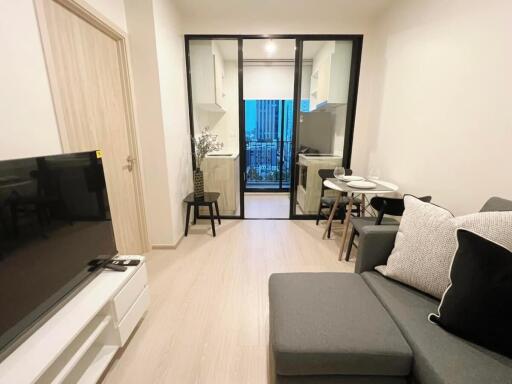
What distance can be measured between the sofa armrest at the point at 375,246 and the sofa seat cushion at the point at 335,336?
282mm

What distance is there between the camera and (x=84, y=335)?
1.21 meters

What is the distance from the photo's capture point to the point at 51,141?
1.39 m

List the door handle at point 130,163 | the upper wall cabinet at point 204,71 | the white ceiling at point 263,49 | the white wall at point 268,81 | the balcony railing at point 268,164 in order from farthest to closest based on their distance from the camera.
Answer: the balcony railing at point 268,164
the white wall at point 268,81
the white ceiling at point 263,49
the upper wall cabinet at point 204,71
the door handle at point 130,163

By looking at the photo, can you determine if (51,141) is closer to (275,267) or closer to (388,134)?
(275,267)

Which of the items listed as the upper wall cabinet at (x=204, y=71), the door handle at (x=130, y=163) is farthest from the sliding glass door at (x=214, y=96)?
the door handle at (x=130, y=163)

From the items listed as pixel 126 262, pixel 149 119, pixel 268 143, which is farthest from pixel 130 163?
pixel 268 143

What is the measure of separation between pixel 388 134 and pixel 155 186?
8.82 feet

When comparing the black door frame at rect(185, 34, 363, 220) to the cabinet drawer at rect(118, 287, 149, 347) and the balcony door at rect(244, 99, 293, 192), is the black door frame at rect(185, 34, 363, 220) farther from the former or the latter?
the cabinet drawer at rect(118, 287, 149, 347)

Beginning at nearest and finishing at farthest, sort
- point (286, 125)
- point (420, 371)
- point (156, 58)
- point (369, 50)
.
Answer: point (420, 371)
point (156, 58)
point (369, 50)
point (286, 125)

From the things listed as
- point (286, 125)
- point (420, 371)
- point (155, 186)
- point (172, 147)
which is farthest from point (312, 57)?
point (420, 371)

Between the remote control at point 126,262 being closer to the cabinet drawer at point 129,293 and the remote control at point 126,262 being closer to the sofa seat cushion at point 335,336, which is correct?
the cabinet drawer at point 129,293

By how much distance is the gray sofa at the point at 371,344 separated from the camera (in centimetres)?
90

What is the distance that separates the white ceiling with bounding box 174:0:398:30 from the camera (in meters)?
2.71

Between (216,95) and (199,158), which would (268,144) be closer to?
(216,95)
